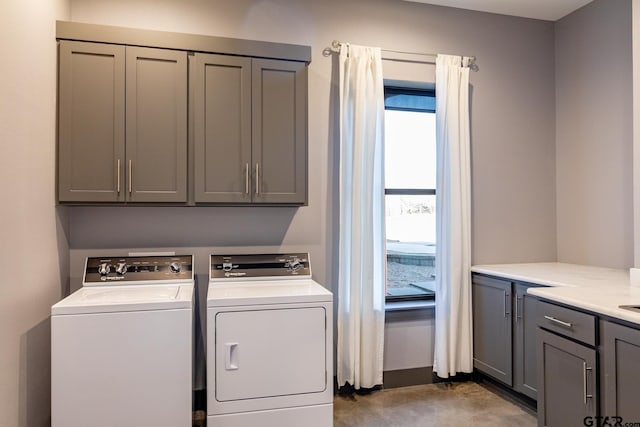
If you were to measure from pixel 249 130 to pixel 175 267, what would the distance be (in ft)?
3.26

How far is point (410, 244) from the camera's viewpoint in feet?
11.3

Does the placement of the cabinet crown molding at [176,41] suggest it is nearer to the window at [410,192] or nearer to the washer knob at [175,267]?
the window at [410,192]

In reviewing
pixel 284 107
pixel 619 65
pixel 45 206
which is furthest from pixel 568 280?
pixel 45 206

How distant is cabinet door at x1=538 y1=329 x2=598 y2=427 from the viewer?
1.95m

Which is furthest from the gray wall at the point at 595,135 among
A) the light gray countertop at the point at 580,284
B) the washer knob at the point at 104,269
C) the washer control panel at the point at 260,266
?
the washer knob at the point at 104,269

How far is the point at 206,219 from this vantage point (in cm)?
284

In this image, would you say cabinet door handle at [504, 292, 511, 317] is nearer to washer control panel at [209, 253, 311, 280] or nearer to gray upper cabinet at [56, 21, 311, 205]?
washer control panel at [209, 253, 311, 280]

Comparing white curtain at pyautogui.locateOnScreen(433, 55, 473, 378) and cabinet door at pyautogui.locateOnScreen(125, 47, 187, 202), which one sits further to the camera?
white curtain at pyautogui.locateOnScreen(433, 55, 473, 378)

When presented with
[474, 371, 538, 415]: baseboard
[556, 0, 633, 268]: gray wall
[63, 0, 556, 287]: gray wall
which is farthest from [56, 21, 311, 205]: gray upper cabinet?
[556, 0, 633, 268]: gray wall

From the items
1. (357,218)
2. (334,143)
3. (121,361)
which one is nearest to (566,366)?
(357,218)

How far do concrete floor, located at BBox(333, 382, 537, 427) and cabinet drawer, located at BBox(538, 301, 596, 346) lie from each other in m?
0.89

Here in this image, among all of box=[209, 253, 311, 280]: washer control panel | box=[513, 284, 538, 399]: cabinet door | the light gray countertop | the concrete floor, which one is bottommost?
the concrete floor

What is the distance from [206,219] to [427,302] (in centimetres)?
186

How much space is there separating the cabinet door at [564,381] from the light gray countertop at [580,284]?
0.21 m
